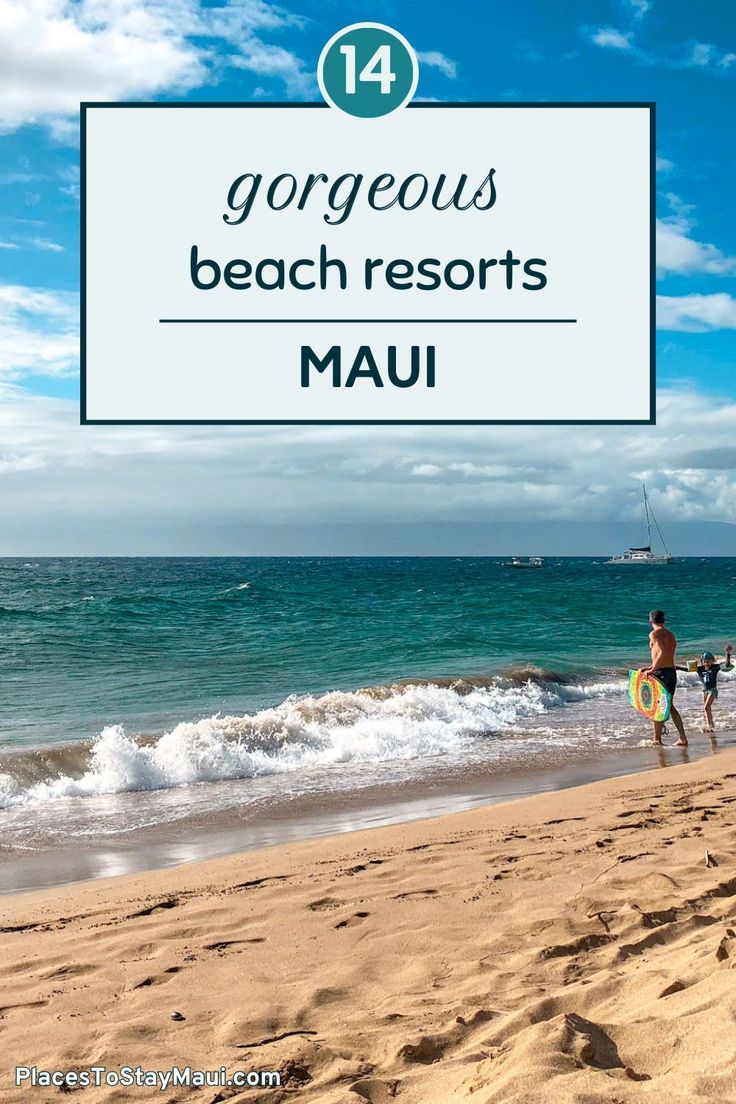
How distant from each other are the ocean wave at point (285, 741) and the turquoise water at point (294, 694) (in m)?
0.03

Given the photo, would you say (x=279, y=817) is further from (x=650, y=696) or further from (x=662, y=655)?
(x=662, y=655)

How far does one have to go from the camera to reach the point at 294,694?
52.1 ft

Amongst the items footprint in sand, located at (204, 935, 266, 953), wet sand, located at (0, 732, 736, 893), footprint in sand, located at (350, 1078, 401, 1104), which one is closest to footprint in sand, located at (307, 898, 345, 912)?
footprint in sand, located at (204, 935, 266, 953)

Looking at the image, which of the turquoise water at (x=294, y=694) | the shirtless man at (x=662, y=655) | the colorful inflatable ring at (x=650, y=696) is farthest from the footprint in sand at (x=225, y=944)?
the shirtless man at (x=662, y=655)

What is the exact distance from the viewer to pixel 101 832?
7.96m

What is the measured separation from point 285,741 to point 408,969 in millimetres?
7989

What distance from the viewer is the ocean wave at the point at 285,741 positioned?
10.2 m

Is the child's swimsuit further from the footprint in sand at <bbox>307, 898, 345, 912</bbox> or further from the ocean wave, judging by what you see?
the footprint in sand at <bbox>307, 898, 345, 912</bbox>

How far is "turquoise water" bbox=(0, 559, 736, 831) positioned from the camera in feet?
34.3

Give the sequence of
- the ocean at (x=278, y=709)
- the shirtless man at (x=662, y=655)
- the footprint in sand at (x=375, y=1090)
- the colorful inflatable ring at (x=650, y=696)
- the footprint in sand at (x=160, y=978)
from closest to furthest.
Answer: the footprint in sand at (x=375, y=1090) → the footprint in sand at (x=160, y=978) → the ocean at (x=278, y=709) → the colorful inflatable ring at (x=650, y=696) → the shirtless man at (x=662, y=655)

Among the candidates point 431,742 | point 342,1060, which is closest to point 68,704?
point 431,742

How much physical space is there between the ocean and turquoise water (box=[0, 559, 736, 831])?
0.15 ft

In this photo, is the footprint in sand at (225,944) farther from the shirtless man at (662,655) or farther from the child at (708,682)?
the child at (708,682)

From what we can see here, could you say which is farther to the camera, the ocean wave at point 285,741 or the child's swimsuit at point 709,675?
the child's swimsuit at point 709,675
